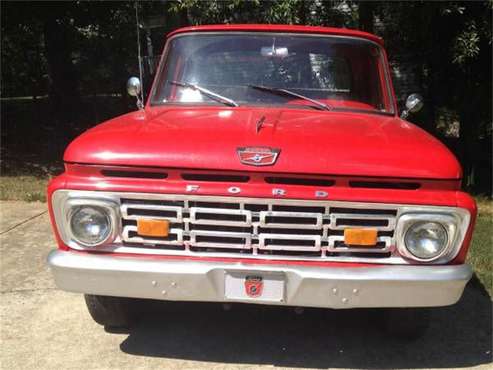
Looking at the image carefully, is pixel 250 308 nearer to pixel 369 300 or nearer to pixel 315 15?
pixel 369 300

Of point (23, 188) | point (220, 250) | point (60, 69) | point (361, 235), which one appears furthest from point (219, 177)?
point (60, 69)

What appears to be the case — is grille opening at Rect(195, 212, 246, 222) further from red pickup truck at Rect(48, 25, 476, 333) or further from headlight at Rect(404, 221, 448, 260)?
headlight at Rect(404, 221, 448, 260)

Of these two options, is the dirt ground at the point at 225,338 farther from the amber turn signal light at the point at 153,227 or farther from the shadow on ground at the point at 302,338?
the amber turn signal light at the point at 153,227

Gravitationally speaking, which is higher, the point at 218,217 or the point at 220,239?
the point at 218,217

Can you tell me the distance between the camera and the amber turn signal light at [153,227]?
117 inches

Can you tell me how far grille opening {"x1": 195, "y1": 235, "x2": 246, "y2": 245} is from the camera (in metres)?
3.01

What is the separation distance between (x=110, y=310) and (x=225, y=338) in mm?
720

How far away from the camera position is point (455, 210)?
2.93 meters

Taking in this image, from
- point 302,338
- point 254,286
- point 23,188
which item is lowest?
point 23,188

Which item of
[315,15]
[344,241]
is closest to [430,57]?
[315,15]

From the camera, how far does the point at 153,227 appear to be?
2.97 meters

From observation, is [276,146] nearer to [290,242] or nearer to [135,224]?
[290,242]

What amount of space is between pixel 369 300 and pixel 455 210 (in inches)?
23.8

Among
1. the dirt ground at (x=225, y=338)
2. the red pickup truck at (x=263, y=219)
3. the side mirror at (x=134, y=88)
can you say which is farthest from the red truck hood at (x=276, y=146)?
the dirt ground at (x=225, y=338)
